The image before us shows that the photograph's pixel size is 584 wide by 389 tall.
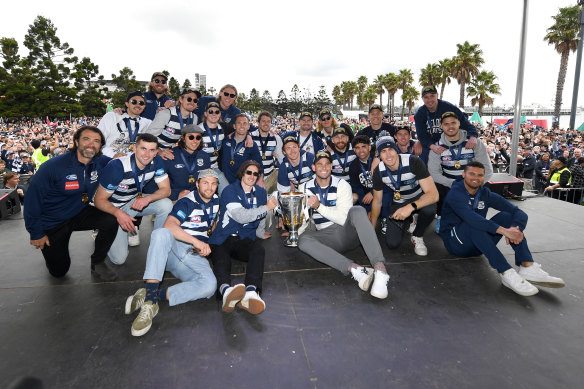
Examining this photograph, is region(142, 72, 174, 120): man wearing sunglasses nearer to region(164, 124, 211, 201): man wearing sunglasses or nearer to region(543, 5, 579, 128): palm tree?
region(164, 124, 211, 201): man wearing sunglasses

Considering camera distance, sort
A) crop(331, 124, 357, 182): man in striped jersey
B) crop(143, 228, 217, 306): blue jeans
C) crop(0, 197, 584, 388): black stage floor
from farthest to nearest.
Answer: crop(331, 124, 357, 182): man in striped jersey < crop(143, 228, 217, 306): blue jeans < crop(0, 197, 584, 388): black stage floor

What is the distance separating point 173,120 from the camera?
524 cm

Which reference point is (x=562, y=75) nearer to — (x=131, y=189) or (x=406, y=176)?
(x=406, y=176)

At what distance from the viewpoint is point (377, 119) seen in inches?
244

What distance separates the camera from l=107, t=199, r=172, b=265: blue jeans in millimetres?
4172

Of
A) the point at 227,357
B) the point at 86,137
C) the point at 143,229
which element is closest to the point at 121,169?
the point at 86,137


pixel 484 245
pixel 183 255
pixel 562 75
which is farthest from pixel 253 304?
pixel 562 75

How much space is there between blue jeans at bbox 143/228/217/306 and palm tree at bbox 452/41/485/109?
44.4 meters

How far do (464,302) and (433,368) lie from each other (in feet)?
3.59

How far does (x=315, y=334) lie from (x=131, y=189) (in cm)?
297

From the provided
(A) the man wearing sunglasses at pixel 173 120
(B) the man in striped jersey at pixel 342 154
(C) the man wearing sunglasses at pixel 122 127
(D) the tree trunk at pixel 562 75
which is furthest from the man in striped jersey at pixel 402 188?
(D) the tree trunk at pixel 562 75

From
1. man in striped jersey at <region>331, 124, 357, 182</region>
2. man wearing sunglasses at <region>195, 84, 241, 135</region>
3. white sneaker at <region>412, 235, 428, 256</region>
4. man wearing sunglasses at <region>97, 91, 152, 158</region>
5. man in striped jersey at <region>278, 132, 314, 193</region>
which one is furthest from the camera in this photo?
man wearing sunglasses at <region>195, 84, 241, 135</region>

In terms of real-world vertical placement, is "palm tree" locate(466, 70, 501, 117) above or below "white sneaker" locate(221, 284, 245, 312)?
above

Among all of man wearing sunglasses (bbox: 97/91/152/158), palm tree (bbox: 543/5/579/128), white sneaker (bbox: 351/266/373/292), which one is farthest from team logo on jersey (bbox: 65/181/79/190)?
palm tree (bbox: 543/5/579/128)
